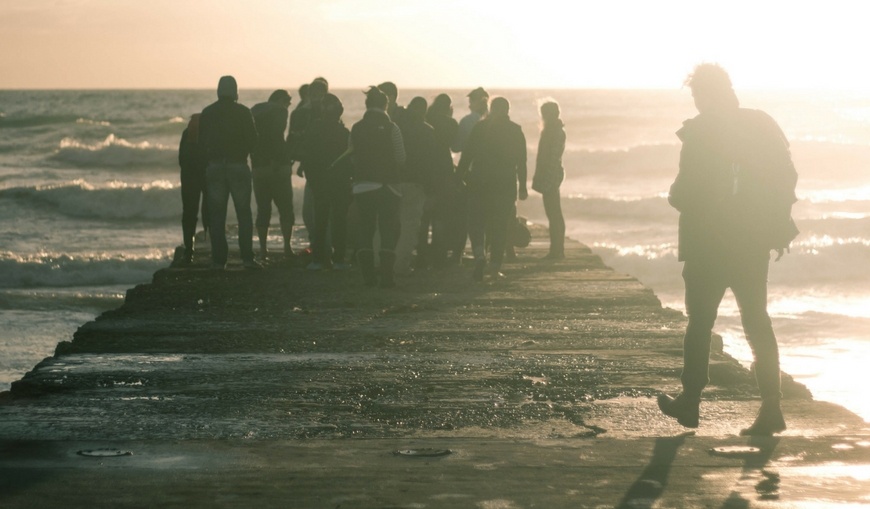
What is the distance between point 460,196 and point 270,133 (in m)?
1.91

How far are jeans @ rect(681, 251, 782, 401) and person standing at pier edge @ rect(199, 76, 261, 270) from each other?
587cm

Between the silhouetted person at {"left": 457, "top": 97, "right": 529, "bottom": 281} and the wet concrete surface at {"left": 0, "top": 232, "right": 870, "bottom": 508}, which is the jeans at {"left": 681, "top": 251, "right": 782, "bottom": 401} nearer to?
the wet concrete surface at {"left": 0, "top": 232, "right": 870, "bottom": 508}

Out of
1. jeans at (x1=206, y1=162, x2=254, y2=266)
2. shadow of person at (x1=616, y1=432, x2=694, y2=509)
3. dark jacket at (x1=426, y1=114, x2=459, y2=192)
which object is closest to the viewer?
shadow of person at (x1=616, y1=432, x2=694, y2=509)

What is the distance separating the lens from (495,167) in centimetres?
1069

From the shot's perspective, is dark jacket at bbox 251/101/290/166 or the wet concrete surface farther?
dark jacket at bbox 251/101/290/166

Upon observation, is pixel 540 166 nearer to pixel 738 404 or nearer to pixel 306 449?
pixel 738 404

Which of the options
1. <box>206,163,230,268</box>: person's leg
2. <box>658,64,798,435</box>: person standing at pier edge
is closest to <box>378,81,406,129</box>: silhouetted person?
<box>206,163,230,268</box>: person's leg

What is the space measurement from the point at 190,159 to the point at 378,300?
2.90 m

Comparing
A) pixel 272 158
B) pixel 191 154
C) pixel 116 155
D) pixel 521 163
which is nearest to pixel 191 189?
pixel 191 154

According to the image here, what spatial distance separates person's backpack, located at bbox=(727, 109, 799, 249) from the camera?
216 inches

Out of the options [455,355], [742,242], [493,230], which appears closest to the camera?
[742,242]

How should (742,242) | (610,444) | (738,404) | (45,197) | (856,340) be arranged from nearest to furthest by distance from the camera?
(610,444) → (742,242) → (738,404) → (856,340) → (45,197)

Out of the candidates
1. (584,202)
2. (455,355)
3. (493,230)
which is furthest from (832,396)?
(584,202)

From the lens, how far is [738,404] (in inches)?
238
